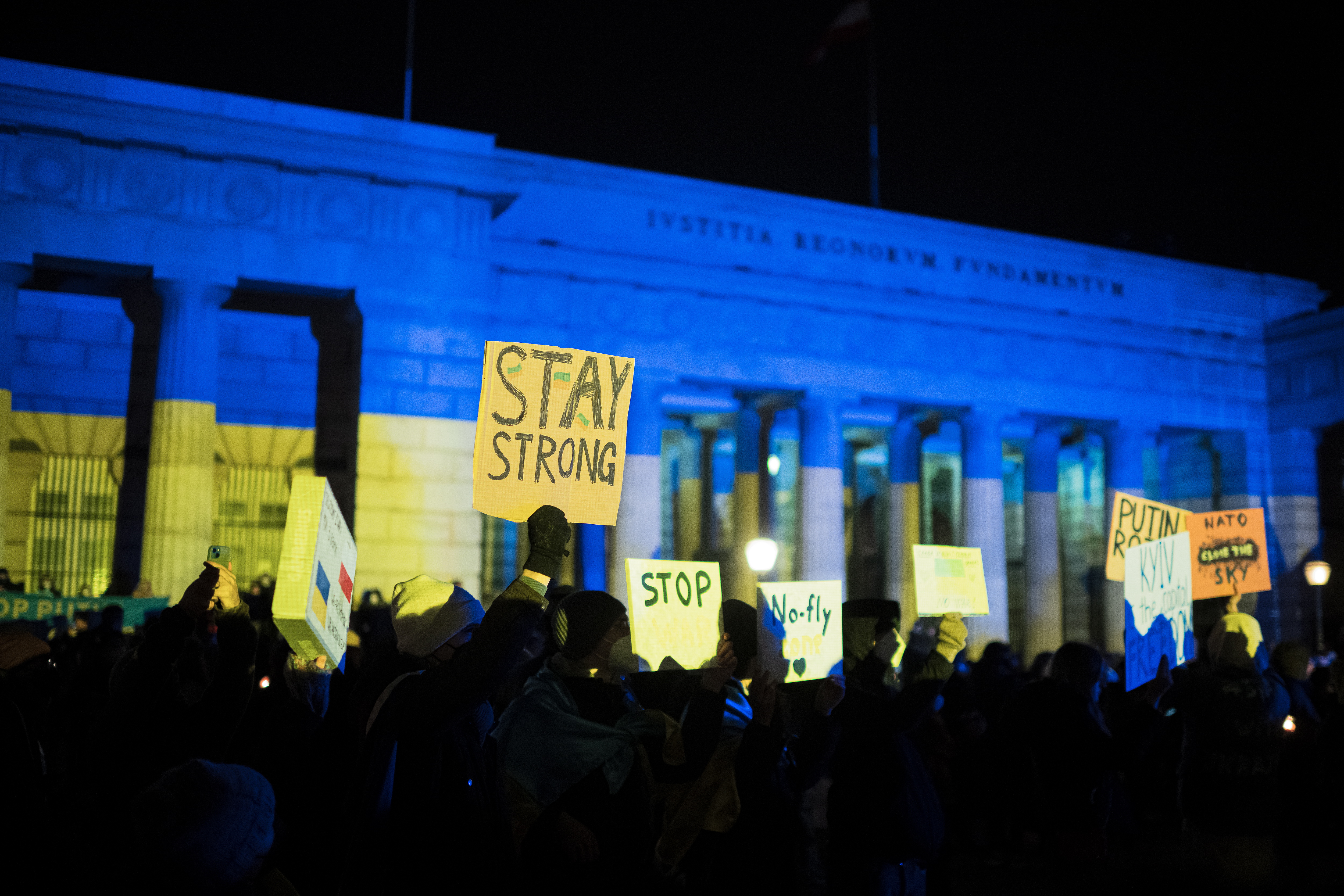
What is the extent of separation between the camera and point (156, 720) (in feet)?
15.3

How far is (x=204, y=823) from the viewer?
105 inches

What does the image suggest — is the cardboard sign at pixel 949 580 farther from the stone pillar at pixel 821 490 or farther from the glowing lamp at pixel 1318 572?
the stone pillar at pixel 821 490

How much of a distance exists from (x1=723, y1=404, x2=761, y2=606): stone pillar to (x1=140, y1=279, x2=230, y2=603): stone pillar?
12.6 metres

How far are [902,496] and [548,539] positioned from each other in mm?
27250

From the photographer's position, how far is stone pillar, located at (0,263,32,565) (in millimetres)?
18750

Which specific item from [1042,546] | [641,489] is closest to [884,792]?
[641,489]

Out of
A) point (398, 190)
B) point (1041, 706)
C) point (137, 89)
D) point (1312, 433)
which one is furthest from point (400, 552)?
point (1312, 433)

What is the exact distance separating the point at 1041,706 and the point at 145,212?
17.8m

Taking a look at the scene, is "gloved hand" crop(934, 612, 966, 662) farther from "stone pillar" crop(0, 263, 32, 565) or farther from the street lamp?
"stone pillar" crop(0, 263, 32, 565)

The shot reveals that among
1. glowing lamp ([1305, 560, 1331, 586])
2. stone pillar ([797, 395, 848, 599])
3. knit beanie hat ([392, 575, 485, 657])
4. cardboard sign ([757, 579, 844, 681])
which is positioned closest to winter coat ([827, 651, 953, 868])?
cardboard sign ([757, 579, 844, 681])

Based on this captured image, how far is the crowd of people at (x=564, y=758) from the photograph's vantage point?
11.3 ft

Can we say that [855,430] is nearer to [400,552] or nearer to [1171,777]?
[400,552]

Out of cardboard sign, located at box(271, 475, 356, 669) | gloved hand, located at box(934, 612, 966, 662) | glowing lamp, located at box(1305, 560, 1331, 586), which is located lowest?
gloved hand, located at box(934, 612, 966, 662)

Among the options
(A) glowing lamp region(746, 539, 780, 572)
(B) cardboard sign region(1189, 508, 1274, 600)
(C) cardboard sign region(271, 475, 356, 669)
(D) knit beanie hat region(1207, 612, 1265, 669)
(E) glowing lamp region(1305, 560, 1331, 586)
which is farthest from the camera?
(E) glowing lamp region(1305, 560, 1331, 586)
